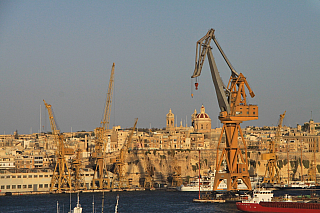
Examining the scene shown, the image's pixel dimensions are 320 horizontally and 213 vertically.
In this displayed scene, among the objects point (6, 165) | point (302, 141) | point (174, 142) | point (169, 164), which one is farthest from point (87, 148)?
point (302, 141)

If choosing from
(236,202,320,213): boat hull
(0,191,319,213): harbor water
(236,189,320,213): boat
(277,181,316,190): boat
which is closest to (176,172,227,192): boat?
(0,191,319,213): harbor water

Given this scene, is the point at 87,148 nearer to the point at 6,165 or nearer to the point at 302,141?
the point at 6,165

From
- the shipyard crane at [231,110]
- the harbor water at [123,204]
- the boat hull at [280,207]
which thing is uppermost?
the shipyard crane at [231,110]

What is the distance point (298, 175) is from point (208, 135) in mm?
46965

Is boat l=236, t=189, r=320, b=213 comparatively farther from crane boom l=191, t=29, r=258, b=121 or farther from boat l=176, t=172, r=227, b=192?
boat l=176, t=172, r=227, b=192

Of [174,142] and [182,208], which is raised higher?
[174,142]

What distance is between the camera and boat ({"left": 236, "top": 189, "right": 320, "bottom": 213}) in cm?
6747

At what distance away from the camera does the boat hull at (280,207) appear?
67250 mm

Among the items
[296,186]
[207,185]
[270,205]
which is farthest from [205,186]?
[270,205]

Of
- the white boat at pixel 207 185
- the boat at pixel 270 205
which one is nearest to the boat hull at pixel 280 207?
the boat at pixel 270 205

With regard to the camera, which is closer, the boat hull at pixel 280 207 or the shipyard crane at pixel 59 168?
the boat hull at pixel 280 207

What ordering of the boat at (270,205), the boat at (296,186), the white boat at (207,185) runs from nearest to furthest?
the boat at (270,205) → the white boat at (207,185) → the boat at (296,186)

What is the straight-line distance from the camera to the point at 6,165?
118 m

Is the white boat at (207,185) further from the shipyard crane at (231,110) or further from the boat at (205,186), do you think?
the shipyard crane at (231,110)
